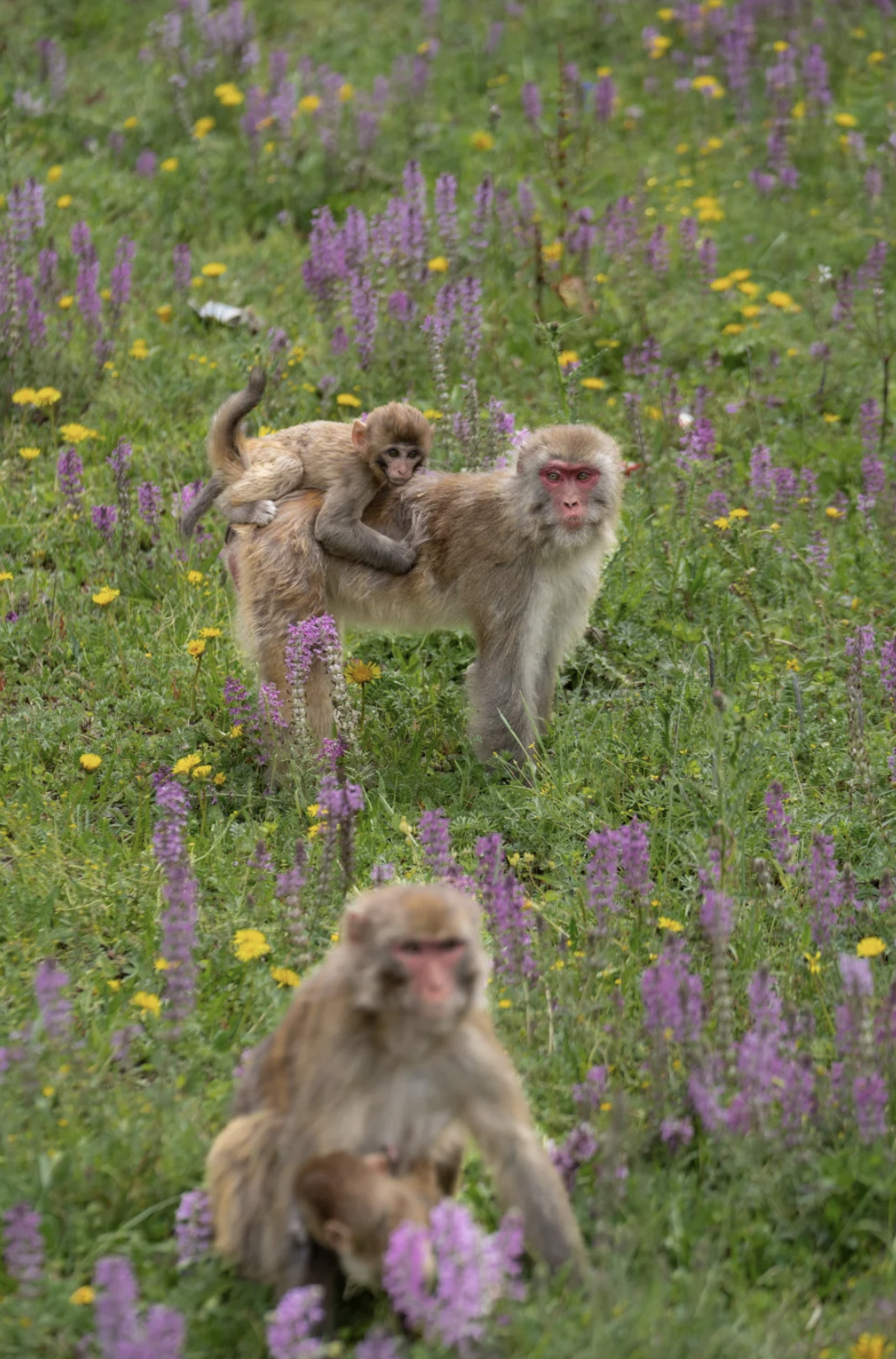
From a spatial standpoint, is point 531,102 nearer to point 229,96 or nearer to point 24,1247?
point 229,96

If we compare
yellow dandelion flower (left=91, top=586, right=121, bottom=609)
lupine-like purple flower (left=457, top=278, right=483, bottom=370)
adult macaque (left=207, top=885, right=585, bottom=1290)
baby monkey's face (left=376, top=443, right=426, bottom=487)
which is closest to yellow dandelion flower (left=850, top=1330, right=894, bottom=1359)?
adult macaque (left=207, top=885, right=585, bottom=1290)

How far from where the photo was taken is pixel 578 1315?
383cm

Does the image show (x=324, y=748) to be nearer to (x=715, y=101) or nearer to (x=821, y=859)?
(x=821, y=859)

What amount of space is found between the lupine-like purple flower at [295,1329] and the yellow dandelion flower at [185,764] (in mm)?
2902

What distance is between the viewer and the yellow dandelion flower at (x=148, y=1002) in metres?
4.78

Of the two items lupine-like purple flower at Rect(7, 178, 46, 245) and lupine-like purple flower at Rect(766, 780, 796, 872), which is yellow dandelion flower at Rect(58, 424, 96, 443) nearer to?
lupine-like purple flower at Rect(7, 178, 46, 245)

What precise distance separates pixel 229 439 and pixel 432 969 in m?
3.79

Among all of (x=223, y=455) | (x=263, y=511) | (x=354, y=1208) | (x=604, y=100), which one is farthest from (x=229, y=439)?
(x=604, y=100)

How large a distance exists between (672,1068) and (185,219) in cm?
764

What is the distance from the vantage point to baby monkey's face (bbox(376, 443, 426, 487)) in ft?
22.6

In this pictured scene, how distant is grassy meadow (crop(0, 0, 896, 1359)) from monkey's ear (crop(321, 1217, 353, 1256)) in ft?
0.82

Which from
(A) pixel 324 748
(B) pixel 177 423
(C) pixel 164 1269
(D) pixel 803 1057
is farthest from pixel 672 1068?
(B) pixel 177 423

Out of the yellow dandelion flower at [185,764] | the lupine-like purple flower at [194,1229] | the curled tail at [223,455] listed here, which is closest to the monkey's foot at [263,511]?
the curled tail at [223,455]

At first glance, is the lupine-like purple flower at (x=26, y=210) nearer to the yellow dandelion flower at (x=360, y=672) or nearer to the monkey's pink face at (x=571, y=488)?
the yellow dandelion flower at (x=360, y=672)
